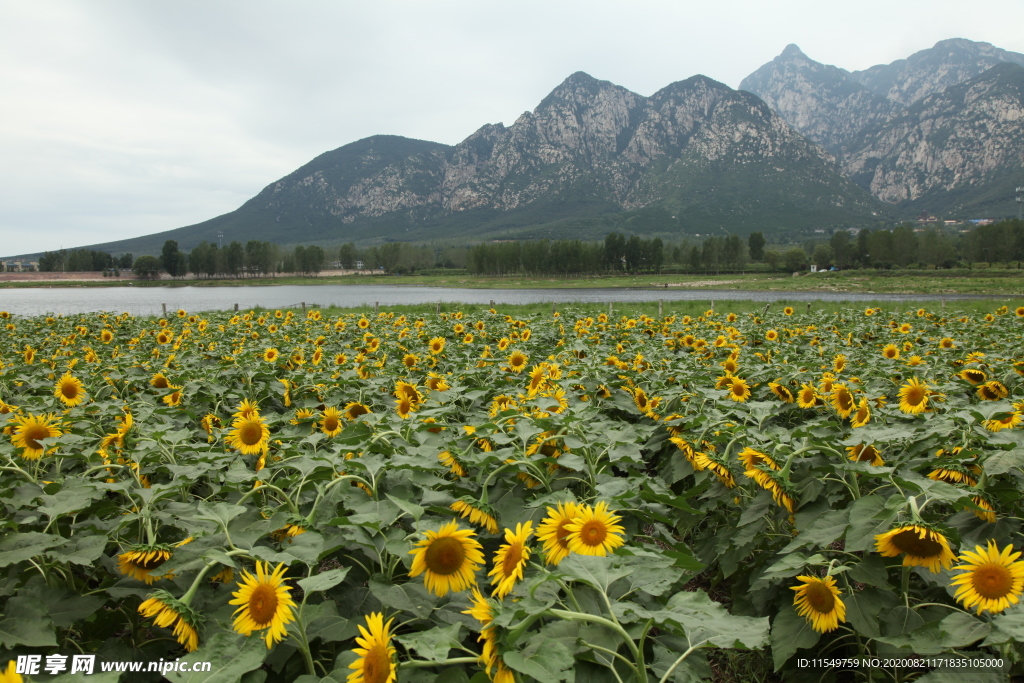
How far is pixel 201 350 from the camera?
25.6 feet

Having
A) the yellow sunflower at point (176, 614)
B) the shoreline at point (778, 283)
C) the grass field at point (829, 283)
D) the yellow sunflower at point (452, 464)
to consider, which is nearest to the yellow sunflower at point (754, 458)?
the yellow sunflower at point (452, 464)

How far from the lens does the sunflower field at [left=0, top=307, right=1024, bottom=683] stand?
4.59ft

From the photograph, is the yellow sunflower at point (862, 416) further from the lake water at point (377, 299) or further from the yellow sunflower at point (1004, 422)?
the lake water at point (377, 299)

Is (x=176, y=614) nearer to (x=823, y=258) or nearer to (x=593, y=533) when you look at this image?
(x=593, y=533)

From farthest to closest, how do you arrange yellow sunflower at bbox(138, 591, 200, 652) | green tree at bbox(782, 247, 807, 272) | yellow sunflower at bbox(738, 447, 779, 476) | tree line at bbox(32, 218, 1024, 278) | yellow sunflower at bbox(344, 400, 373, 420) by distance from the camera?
green tree at bbox(782, 247, 807, 272), tree line at bbox(32, 218, 1024, 278), yellow sunflower at bbox(344, 400, 373, 420), yellow sunflower at bbox(738, 447, 779, 476), yellow sunflower at bbox(138, 591, 200, 652)

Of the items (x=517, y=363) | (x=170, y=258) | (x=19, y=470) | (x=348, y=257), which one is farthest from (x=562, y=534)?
(x=348, y=257)

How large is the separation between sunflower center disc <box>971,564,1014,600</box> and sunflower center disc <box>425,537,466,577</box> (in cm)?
157

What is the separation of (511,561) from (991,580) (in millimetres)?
1433

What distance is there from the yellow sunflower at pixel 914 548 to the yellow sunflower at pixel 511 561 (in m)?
1.20

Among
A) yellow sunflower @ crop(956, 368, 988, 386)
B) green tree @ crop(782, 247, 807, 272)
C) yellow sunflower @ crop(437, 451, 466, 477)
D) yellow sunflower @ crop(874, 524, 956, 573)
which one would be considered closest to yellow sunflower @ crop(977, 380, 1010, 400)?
yellow sunflower @ crop(956, 368, 988, 386)

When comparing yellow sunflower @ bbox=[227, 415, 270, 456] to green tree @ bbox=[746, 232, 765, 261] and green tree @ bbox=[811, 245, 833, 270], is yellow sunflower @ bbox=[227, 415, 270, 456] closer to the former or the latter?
green tree @ bbox=[811, 245, 833, 270]

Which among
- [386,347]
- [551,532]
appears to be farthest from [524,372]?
[551,532]

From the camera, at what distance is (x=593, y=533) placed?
1595 millimetres

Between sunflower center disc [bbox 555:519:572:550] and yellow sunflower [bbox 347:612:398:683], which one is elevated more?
sunflower center disc [bbox 555:519:572:550]
